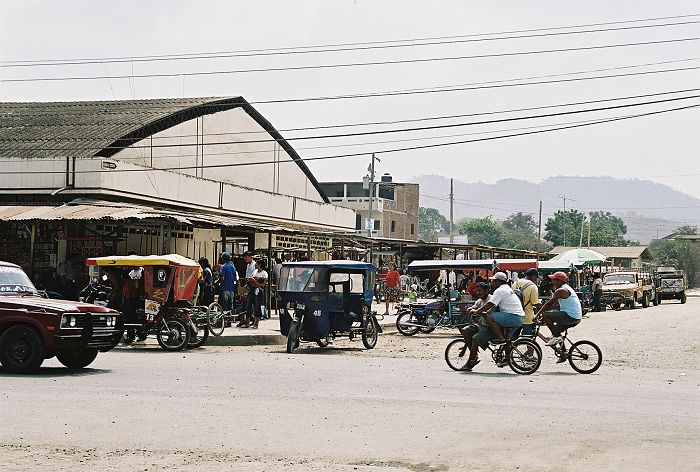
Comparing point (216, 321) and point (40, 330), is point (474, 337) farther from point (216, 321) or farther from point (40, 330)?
point (216, 321)

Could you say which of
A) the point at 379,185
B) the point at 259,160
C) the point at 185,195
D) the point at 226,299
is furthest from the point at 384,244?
the point at 379,185

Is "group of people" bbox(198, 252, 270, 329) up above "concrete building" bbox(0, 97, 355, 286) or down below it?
below

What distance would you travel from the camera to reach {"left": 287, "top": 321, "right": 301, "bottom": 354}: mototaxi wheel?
2091 cm

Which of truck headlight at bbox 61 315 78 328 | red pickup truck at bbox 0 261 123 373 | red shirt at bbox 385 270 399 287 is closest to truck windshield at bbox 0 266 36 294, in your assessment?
red pickup truck at bbox 0 261 123 373

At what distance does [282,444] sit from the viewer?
980 centimetres

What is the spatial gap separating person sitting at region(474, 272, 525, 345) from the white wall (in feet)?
73.4

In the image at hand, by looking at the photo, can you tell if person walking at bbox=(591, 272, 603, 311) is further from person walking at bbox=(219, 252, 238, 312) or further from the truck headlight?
the truck headlight

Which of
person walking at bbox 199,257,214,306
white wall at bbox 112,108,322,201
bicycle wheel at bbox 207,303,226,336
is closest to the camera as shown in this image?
bicycle wheel at bbox 207,303,226,336

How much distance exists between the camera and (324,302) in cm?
2134

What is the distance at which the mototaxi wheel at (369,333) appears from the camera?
22.2 metres

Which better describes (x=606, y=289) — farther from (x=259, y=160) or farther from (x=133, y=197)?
(x=133, y=197)

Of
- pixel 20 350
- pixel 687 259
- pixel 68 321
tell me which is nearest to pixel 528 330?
pixel 68 321

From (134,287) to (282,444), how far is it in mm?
12365

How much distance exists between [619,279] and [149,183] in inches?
1064
